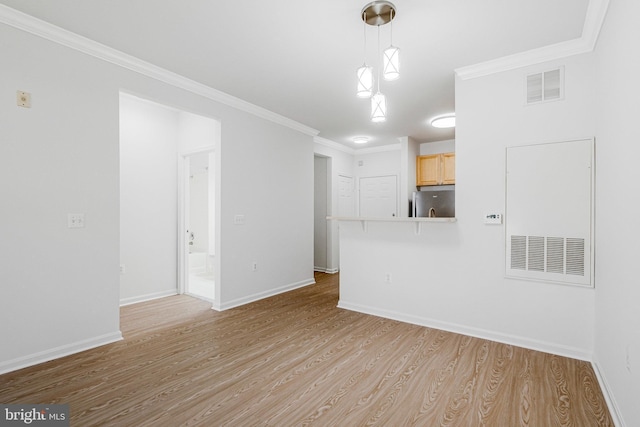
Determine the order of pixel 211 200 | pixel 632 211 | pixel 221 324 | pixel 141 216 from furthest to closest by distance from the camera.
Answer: pixel 211 200
pixel 141 216
pixel 221 324
pixel 632 211

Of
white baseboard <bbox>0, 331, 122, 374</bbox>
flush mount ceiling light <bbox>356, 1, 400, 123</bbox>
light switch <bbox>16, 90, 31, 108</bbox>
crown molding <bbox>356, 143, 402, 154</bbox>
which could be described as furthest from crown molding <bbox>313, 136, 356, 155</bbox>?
white baseboard <bbox>0, 331, 122, 374</bbox>

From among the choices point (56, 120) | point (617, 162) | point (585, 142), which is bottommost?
point (617, 162)

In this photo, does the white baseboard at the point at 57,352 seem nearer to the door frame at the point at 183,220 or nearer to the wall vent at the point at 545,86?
the door frame at the point at 183,220

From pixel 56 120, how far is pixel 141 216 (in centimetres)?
198

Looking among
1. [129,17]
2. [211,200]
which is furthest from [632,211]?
[211,200]

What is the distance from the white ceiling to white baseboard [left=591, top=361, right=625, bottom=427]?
266 centimetres

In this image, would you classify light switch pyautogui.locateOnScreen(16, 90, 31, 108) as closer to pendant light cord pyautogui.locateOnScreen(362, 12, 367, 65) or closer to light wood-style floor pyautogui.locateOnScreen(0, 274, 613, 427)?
light wood-style floor pyautogui.locateOnScreen(0, 274, 613, 427)

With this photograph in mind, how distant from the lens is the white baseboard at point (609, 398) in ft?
5.86

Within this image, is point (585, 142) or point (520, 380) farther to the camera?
point (585, 142)

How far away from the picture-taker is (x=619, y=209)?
1869mm

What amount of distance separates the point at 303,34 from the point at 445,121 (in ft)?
10.2

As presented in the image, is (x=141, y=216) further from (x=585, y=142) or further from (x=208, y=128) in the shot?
(x=585, y=142)

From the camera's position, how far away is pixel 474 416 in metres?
1.90

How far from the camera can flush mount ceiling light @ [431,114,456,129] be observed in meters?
4.71
